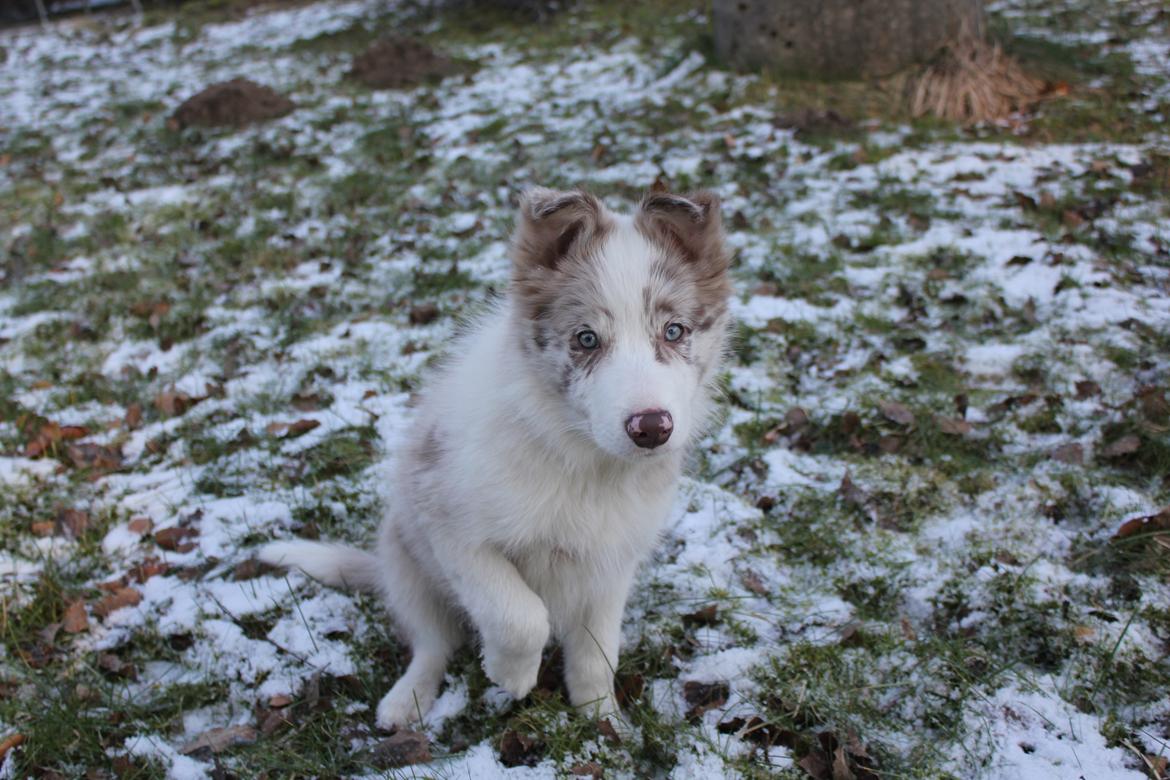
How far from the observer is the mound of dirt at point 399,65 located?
33.6 feet

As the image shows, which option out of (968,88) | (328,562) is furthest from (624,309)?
(968,88)

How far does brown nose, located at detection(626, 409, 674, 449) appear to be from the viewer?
220 centimetres

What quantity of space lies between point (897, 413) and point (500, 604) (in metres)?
2.47

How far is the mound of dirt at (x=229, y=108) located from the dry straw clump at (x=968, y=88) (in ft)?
22.8

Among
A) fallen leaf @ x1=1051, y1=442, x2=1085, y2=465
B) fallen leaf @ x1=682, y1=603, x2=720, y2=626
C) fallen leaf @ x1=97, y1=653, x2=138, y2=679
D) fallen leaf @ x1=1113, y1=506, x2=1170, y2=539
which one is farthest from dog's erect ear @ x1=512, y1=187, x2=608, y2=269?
Result: fallen leaf @ x1=1051, y1=442, x2=1085, y2=465

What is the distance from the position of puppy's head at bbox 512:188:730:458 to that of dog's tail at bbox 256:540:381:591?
135cm

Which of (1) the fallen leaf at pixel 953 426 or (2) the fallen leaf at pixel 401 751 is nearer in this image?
(2) the fallen leaf at pixel 401 751

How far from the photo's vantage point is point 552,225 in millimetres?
2633

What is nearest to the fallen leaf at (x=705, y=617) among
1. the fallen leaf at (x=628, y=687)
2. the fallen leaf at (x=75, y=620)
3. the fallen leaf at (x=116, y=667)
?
the fallen leaf at (x=628, y=687)

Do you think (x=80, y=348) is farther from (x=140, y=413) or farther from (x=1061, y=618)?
(x=1061, y=618)

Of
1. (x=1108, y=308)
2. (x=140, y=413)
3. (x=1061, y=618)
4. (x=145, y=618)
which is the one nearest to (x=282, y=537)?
(x=145, y=618)

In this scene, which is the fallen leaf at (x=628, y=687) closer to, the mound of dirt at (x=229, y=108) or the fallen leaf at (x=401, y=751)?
the fallen leaf at (x=401, y=751)

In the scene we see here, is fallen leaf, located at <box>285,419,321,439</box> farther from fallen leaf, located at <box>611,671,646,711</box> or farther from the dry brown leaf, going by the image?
fallen leaf, located at <box>611,671,646,711</box>

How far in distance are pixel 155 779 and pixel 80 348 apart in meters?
3.76
